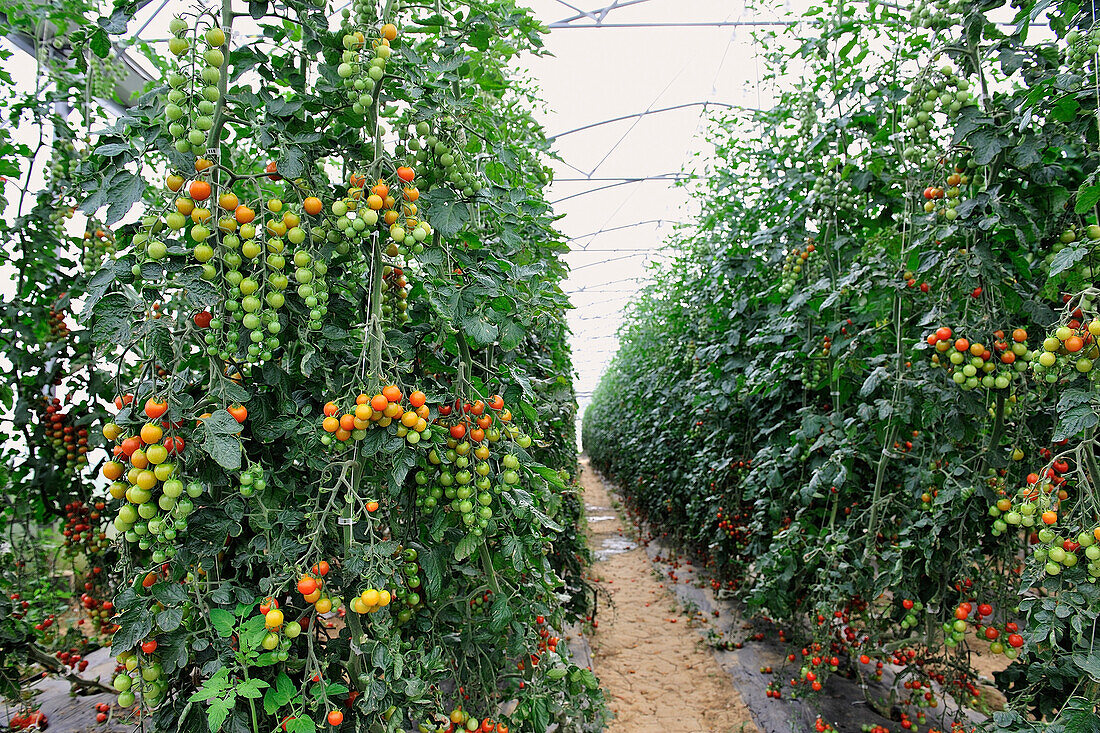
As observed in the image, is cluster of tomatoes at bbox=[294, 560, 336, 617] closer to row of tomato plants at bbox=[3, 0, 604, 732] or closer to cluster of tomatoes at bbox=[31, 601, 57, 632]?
row of tomato plants at bbox=[3, 0, 604, 732]

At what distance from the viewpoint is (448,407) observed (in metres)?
1.26

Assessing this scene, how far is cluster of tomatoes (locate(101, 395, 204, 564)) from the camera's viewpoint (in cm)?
89

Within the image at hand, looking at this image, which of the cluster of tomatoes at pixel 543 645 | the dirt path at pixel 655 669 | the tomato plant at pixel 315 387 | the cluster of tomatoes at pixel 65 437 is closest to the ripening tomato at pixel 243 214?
the tomato plant at pixel 315 387

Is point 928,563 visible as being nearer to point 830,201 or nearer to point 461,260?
point 830,201

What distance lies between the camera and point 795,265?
262cm

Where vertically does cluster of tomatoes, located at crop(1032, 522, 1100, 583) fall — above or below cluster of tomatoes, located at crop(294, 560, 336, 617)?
below

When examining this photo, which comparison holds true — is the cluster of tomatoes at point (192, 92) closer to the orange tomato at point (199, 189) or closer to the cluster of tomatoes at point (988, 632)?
the orange tomato at point (199, 189)

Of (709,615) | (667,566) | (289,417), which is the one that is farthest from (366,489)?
(667,566)

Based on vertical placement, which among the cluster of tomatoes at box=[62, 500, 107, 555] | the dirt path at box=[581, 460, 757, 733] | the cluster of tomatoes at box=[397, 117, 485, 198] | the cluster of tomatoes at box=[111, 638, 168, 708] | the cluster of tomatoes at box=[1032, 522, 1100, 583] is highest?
the cluster of tomatoes at box=[397, 117, 485, 198]

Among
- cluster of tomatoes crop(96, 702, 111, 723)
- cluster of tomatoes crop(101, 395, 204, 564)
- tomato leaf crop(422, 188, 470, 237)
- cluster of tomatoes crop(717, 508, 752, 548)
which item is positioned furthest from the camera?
cluster of tomatoes crop(717, 508, 752, 548)

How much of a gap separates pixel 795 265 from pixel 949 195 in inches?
35.1

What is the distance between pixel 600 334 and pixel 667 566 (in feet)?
66.9

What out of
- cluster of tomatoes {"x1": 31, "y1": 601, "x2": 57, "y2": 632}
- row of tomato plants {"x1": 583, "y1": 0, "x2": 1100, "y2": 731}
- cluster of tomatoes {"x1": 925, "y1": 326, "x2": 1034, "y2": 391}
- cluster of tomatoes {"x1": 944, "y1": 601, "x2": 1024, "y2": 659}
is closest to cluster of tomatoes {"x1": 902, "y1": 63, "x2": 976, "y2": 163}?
row of tomato plants {"x1": 583, "y1": 0, "x2": 1100, "y2": 731}

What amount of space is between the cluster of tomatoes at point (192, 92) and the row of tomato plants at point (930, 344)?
1.79 meters
